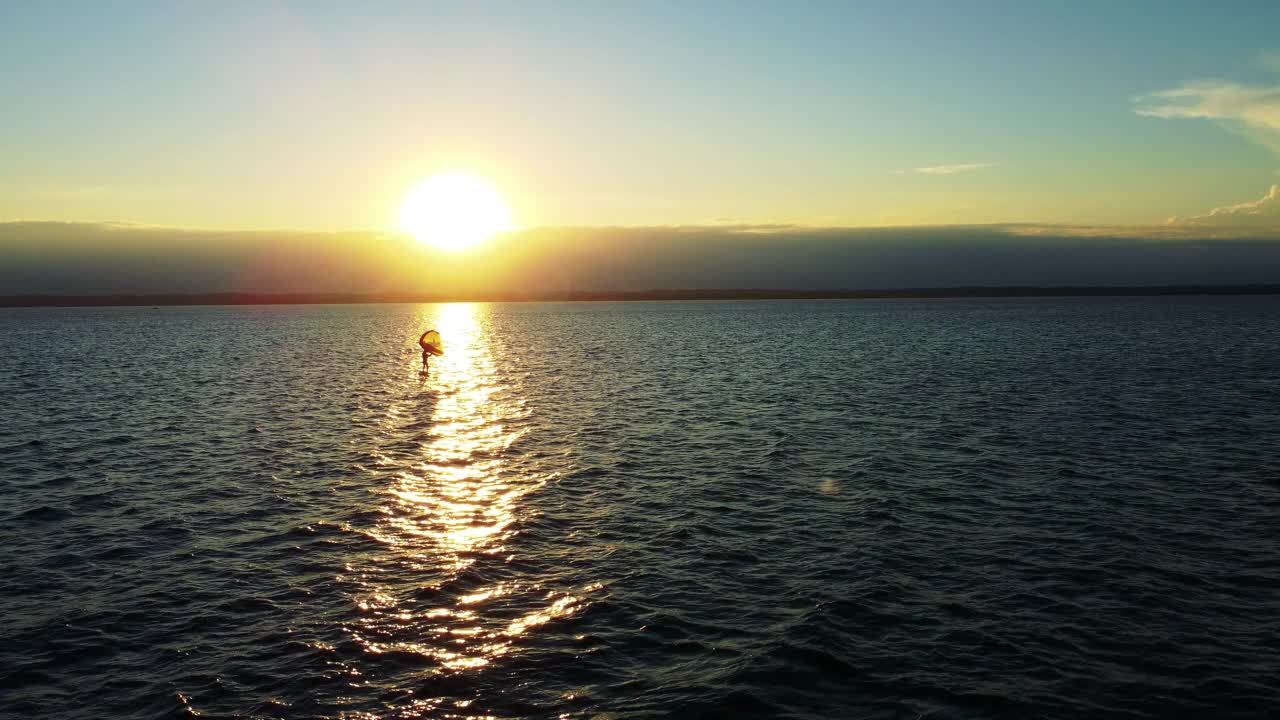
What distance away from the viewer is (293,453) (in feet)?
120

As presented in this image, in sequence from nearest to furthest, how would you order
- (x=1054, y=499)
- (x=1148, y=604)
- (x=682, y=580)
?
(x=1148, y=604)
(x=682, y=580)
(x=1054, y=499)

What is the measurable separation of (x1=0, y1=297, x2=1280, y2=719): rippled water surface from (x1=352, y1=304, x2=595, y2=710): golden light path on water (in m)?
0.13

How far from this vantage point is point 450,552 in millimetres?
22375

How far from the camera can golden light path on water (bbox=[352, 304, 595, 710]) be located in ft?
54.5

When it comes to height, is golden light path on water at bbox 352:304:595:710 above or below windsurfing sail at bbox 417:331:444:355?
below

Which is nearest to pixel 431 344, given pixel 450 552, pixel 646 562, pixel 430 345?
pixel 430 345

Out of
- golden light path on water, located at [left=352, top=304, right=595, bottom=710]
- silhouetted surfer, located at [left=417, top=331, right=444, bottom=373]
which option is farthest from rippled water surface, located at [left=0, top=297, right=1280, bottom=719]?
silhouetted surfer, located at [left=417, top=331, right=444, bottom=373]

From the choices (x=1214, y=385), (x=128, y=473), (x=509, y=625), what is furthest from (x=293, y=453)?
(x=1214, y=385)

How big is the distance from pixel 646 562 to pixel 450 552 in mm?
5598

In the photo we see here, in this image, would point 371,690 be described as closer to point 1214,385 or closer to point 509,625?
point 509,625

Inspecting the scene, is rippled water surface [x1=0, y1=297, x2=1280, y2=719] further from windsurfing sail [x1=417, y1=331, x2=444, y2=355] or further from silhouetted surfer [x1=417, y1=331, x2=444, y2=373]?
windsurfing sail [x1=417, y1=331, x2=444, y2=355]

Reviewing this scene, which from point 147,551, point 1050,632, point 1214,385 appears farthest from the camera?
point 1214,385

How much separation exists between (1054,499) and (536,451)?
21.8m

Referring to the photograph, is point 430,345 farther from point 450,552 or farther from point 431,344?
point 450,552
